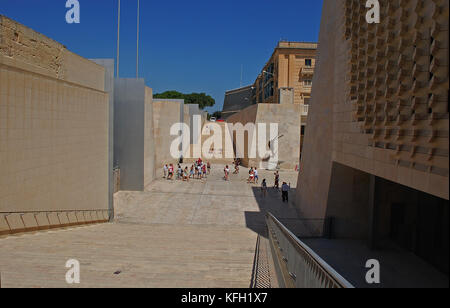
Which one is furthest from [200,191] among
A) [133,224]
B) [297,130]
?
[297,130]

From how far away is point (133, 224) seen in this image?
13016 mm

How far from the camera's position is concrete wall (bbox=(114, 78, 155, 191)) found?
1894 centimetres

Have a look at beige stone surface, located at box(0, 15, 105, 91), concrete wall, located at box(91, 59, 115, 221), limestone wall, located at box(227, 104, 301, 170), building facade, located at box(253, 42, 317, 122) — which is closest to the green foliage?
building facade, located at box(253, 42, 317, 122)

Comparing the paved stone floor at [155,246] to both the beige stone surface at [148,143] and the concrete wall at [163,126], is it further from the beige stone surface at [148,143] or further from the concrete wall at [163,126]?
the concrete wall at [163,126]

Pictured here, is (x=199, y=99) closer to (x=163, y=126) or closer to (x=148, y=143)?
(x=163, y=126)

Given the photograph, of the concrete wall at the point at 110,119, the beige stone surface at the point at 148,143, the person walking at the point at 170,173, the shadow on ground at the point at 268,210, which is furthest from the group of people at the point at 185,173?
the concrete wall at the point at 110,119

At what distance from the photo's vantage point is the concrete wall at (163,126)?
2583 centimetres

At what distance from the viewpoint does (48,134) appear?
9.49 m

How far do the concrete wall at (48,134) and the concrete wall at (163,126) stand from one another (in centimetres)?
1201

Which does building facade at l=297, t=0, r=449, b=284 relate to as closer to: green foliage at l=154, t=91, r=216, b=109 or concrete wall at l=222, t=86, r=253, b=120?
concrete wall at l=222, t=86, r=253, b=120

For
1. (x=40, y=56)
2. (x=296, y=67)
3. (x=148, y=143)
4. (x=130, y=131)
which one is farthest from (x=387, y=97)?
(x=296, y=67)
